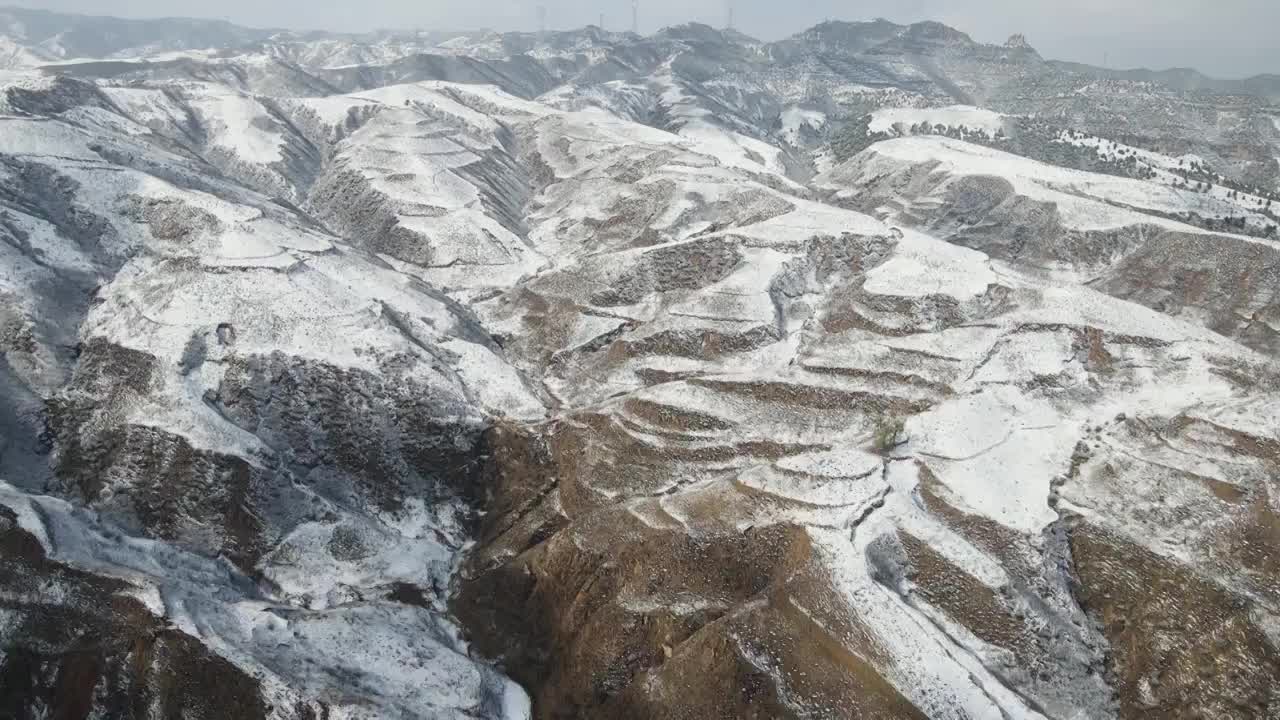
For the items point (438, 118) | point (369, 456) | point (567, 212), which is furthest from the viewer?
point (438, 118)

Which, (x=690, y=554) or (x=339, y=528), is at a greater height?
(x=690, y=554)

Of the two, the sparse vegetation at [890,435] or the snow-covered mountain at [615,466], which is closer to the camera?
the snow-covered mountain at [615,466]

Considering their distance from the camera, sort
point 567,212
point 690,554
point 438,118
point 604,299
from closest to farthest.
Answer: point 690,554 → point 604,299 → point 567,212 → point 438,118

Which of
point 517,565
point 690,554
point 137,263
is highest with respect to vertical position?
point 137,263

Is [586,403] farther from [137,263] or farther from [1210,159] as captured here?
[1210,159]

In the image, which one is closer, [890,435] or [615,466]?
[890,435]

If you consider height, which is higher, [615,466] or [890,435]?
[890,435]

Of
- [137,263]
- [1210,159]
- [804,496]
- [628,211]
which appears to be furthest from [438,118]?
[1210,159]

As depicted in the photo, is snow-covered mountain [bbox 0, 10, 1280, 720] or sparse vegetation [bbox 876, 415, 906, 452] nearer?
snow-covered mountain [bbox 0, 10, 1280, 720]
